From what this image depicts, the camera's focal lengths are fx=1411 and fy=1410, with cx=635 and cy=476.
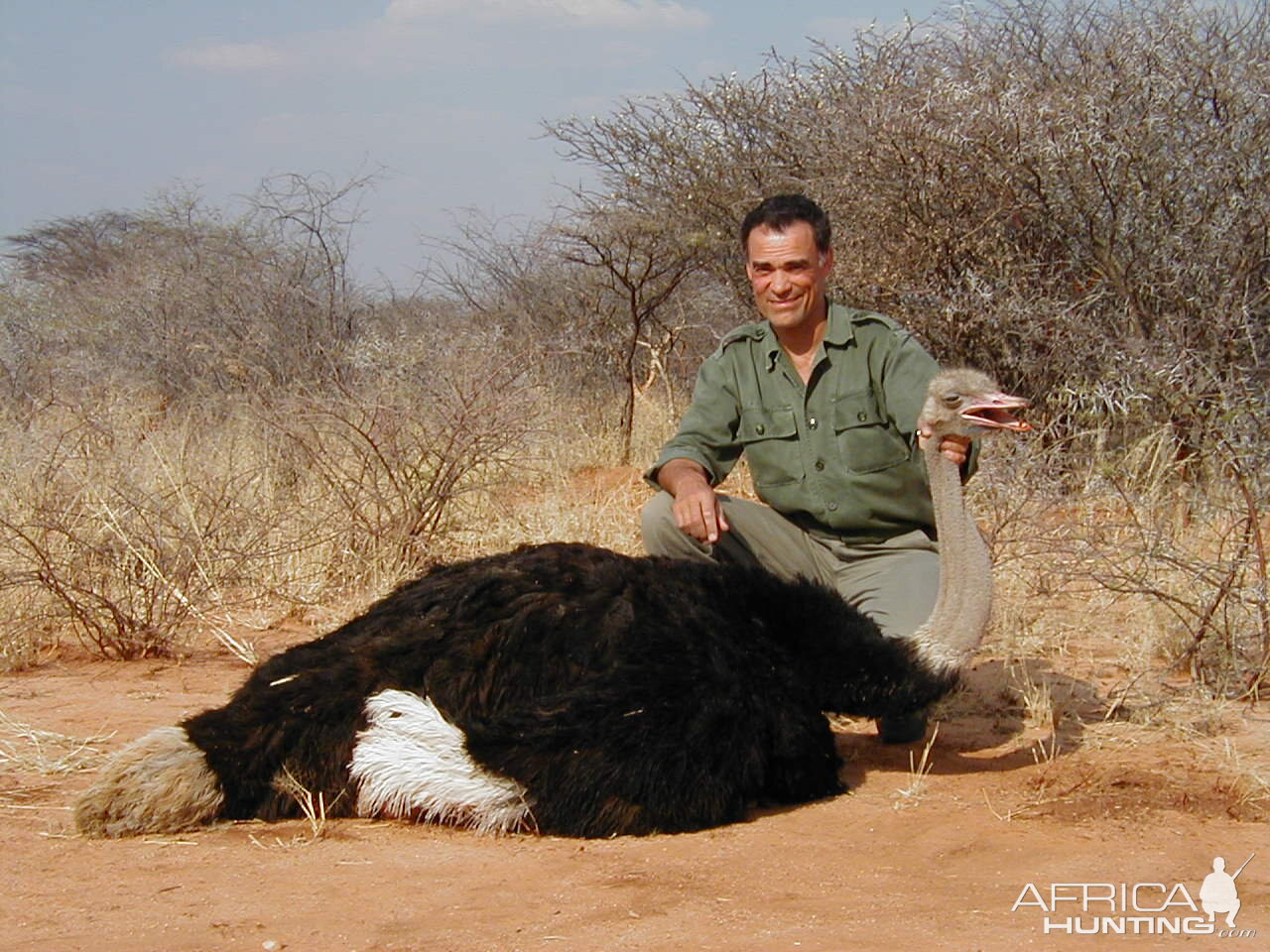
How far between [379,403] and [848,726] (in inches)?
119

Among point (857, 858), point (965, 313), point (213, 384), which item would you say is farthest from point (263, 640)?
point (213, 384)

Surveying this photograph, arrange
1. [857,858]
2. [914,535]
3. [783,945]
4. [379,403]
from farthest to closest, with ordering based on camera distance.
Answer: [379,403] < [914,535] < [857,858] < [783,945]

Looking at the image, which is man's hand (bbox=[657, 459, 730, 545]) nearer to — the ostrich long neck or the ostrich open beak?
the ostrich long neck

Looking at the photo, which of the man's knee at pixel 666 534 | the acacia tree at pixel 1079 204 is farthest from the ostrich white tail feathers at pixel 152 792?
the acacia tree at pixel 1079 204

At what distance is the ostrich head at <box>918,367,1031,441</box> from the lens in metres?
3.63

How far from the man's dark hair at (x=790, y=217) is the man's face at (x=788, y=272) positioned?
0.06 ft

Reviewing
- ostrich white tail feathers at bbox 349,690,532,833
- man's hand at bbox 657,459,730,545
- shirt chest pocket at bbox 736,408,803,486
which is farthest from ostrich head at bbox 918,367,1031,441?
ostrich white tail feathers at bbox 349,690,532,833

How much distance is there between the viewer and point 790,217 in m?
4.38

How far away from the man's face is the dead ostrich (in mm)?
814

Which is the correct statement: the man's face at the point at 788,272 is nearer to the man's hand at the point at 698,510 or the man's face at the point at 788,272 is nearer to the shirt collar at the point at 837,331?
the shirt collar at the point at 837,331

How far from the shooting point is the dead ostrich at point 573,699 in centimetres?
329

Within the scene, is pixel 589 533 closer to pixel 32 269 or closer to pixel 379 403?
pixel 379 403

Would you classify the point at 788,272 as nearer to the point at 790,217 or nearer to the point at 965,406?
the point at 790,217

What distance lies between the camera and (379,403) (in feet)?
21.6
